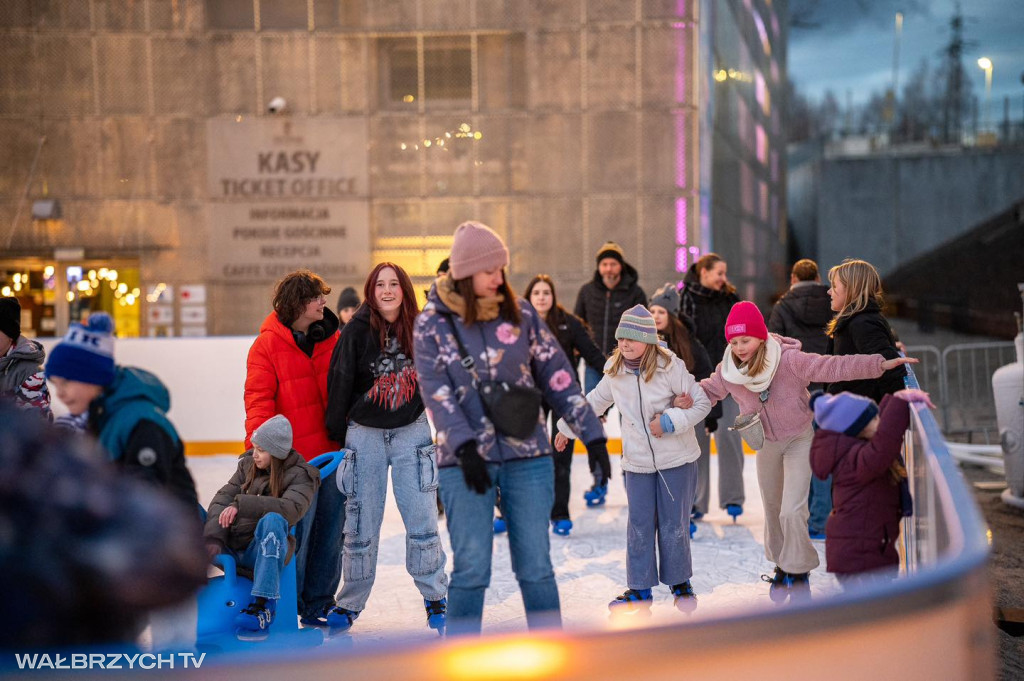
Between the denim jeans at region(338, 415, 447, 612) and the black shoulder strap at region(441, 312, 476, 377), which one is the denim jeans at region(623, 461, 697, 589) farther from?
the black shoulder strap at region(441, 312, 476, 377)

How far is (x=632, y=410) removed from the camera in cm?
479

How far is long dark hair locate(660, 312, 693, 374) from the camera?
6.09m

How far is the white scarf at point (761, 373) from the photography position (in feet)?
15.6

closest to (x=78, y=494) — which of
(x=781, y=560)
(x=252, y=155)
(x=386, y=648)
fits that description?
(x=386, y=648)

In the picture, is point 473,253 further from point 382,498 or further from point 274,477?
point 382,498

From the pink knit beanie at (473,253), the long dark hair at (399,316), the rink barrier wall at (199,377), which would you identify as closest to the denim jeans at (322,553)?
the long dark hair at (399,316)

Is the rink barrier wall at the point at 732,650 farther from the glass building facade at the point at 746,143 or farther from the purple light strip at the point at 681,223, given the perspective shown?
the glass building facade at the point at 746,143

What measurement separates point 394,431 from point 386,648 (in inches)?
118

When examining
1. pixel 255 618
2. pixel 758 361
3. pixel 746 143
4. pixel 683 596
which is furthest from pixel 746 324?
pixel 746 143

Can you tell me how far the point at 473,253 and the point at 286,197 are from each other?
12.4 m

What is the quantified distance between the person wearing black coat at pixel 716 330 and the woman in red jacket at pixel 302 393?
2.71 m

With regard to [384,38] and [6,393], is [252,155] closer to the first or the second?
[384,38]

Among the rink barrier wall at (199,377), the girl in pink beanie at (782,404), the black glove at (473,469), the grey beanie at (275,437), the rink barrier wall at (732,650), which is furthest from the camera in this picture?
the rink barrier wall at (199,377)

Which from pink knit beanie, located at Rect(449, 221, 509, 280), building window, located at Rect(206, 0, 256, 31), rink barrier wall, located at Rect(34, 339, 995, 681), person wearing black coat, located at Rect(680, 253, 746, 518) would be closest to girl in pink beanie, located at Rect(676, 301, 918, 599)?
pink knit beanie, located at Rect(449, 221, 509, 280)
